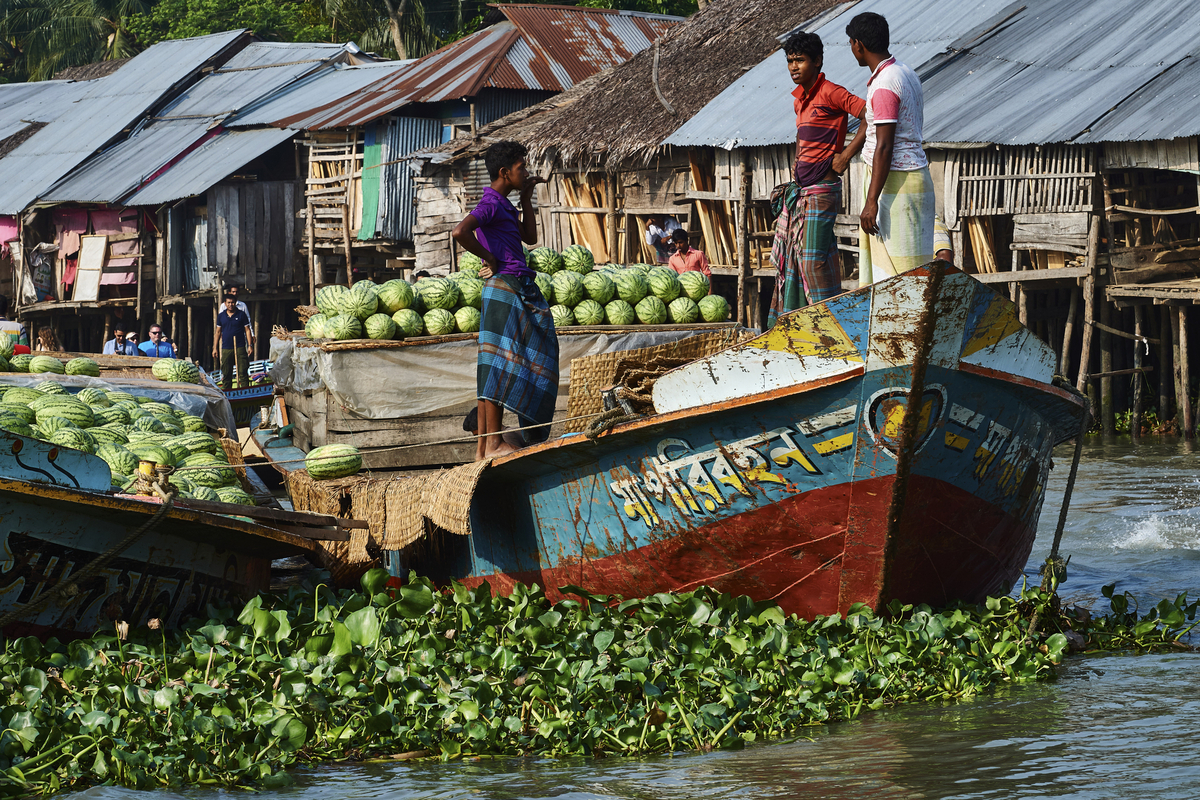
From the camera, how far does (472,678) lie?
457 cm

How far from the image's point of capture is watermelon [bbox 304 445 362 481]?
6.77 meters

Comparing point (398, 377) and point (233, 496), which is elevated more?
point (398, 377)

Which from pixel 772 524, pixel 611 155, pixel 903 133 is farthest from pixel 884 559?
pixel 611 155

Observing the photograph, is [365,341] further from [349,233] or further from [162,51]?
[162,51]

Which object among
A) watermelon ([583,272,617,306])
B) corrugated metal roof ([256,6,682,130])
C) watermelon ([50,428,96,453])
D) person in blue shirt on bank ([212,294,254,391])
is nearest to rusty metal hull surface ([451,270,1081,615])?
watermelon ([50,428,96,453])

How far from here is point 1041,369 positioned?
205 inches

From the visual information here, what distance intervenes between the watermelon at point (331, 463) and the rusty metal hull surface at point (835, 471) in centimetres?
131

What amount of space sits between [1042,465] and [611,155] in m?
12.7

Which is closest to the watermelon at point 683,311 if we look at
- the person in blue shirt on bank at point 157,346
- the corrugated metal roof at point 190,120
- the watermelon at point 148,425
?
the watermelon at point 148,425

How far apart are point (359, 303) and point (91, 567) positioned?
2938mm

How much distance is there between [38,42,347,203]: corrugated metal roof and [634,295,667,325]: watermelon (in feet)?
59.7

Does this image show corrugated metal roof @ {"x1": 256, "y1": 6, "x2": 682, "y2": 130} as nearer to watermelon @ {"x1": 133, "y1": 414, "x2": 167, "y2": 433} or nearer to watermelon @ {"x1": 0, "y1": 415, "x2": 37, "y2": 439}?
watermelon @ {"x1": 133, "y1": 414, "x2": 167, "y2": 433}

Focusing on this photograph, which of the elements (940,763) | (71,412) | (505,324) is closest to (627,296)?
(505,324)

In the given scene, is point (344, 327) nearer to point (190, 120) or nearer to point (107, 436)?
point (107, 436)
